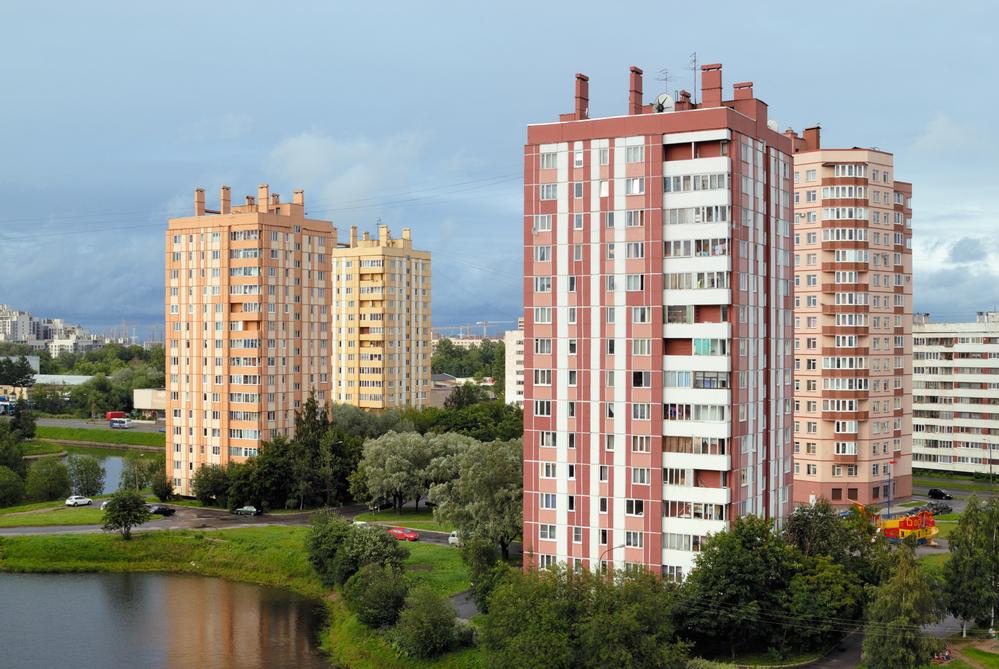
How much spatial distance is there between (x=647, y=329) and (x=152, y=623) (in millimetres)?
32075

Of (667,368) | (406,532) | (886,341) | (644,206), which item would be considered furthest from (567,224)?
(886,341)

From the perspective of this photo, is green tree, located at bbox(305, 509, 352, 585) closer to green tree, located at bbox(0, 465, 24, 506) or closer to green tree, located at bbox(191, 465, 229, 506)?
green tree, located at bbox(191, 465, 229, 506)

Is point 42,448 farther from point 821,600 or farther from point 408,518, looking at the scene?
point 821,600

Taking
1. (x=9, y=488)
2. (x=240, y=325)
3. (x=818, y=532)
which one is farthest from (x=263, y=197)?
(x=818, y=532)

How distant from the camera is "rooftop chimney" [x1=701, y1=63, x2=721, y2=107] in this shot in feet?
160

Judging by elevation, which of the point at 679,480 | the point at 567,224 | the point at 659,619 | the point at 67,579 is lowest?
the point at 67,579

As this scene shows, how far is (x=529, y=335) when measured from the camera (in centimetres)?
4984

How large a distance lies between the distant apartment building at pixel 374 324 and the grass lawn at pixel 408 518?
37731 mm

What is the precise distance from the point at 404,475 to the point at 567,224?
108ft

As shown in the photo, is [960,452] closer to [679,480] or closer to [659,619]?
[679,480]

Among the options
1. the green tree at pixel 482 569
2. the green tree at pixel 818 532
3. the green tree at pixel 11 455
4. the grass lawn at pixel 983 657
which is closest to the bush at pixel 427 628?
the green tree at pixel 482 569

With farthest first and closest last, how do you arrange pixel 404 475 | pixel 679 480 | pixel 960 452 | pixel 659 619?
1. pixel 960 452
2. pixel 404 475
3. pixel 679 480
4. pixel 659 619

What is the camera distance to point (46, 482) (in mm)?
88375

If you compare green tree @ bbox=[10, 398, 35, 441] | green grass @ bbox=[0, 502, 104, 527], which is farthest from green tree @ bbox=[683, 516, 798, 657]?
green tree @ bbox=[10, 398, 35, 441]
